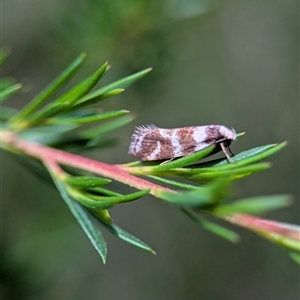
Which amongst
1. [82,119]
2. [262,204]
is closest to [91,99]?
[82,119]

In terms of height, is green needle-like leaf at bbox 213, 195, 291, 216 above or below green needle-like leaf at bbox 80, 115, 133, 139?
below

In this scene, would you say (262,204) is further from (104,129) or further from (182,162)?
(104,129)

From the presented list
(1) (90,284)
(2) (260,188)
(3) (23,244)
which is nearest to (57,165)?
(3) (23,244)

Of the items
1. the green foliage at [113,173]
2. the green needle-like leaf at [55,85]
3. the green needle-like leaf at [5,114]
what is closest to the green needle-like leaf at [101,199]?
the green foliage at [113,173]

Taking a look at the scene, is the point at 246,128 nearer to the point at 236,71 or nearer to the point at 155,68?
the point at 236,71

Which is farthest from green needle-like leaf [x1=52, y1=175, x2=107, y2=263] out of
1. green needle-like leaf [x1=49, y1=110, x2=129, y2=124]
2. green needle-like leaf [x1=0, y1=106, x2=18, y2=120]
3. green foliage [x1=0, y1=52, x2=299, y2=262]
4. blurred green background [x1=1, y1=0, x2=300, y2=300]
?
blurred green background [x1=1, y1=0, x2=300, y2=300]

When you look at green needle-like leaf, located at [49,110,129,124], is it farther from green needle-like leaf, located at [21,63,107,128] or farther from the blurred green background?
the blurred green background

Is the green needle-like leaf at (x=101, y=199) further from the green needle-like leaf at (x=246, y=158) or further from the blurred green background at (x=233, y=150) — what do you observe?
the blurred green background at (x=233, y=150)
